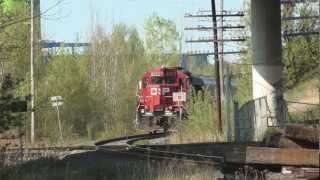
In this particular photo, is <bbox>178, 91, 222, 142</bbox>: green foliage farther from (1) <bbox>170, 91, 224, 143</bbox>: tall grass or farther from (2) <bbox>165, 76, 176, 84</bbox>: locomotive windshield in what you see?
(2) <bbox>165, 76, 176, 84</bbox>: locomotive windshield

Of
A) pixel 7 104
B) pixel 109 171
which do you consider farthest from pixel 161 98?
pixel 7 104

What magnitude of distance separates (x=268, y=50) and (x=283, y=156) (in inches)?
798

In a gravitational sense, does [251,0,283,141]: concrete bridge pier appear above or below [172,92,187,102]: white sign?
above

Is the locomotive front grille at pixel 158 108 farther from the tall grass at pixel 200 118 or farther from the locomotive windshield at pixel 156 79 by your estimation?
the tall grass at pixel 200 118

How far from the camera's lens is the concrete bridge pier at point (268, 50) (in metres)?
30.8

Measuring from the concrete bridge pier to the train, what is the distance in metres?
9.30

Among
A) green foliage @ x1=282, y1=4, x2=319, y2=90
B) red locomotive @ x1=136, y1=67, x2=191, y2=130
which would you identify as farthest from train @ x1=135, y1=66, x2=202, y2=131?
green foliage @ x1=282, y1=4, x2=319, y2=90

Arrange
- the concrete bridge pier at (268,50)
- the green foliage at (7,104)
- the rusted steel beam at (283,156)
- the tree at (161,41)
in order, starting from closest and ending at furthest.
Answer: the rusted steel beam at (283,156)
the green foliage at (7,104)
the concrete bridge pier at (268,50)
the tree at (161,41)

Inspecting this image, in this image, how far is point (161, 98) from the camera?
4169 cm

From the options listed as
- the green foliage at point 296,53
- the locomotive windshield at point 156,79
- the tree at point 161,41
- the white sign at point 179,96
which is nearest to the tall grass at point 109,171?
the white sign at point 179,96

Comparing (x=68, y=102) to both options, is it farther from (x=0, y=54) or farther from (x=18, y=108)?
(x=18, y=108)

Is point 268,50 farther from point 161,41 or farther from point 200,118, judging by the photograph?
point 161,41

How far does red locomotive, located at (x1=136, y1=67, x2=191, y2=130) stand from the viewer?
4119 cm

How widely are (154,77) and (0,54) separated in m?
23.9
